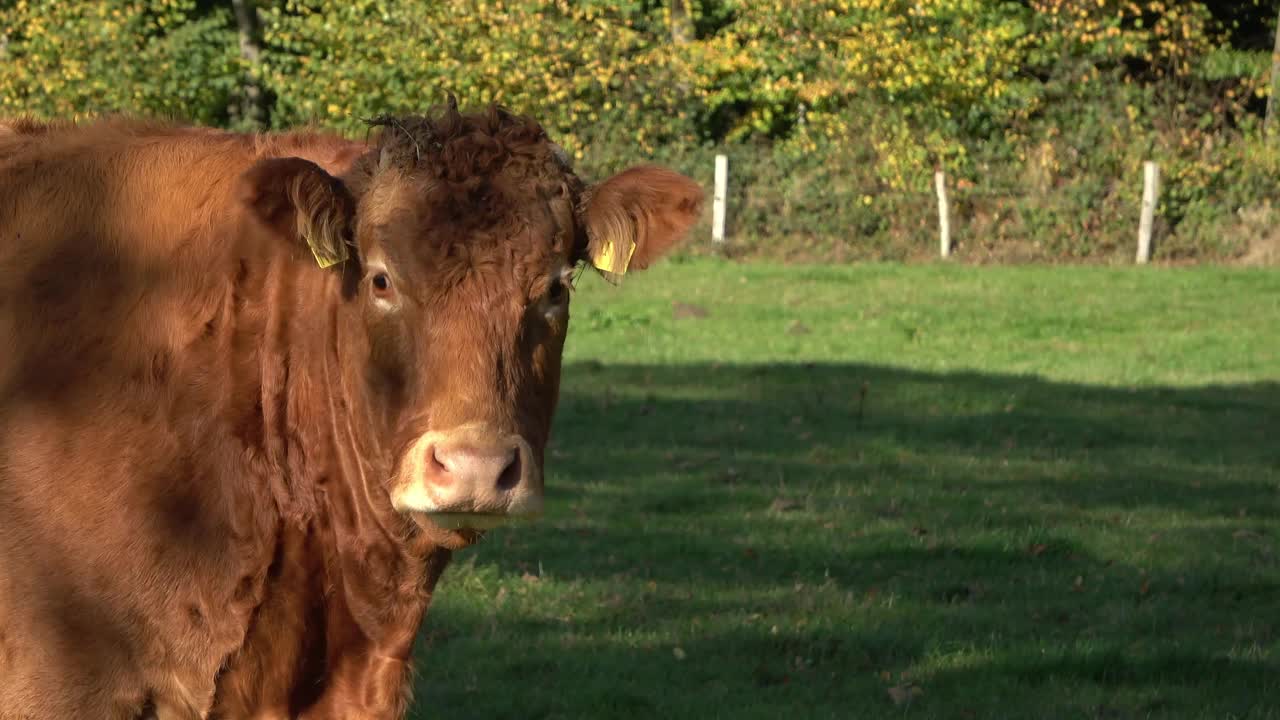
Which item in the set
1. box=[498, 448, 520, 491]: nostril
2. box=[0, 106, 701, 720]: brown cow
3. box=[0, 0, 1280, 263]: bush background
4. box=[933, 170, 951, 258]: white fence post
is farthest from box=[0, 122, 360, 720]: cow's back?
box=[933, 170, 951, 258]: white fence post

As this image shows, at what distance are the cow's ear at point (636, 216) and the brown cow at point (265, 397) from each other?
1cm

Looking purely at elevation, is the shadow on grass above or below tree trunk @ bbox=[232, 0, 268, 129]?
below

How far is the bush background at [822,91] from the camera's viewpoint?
2522 centimetres

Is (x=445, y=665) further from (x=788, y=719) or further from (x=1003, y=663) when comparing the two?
(x=1003, y=663)

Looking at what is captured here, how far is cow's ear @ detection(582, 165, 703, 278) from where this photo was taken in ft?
14.7

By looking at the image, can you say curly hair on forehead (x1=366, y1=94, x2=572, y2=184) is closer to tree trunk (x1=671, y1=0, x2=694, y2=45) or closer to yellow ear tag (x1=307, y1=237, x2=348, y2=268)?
yellow ear tag (x1=307, y1=237, x2=348, y2=268)

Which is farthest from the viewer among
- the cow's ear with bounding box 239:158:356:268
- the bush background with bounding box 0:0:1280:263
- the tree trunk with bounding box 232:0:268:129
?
the tree trunk with bounding box 232:0:268:129

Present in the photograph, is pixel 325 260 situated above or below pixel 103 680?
above

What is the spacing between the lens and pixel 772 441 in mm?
11133

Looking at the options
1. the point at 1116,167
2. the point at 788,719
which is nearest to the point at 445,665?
the point at 788,719

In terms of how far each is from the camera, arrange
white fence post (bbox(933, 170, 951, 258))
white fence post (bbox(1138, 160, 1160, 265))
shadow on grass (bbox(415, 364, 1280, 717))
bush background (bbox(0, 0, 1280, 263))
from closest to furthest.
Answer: shadow on grass (bbox(415, 364, 1280, 717))
white fence post (bbox(1138, 160, 1160, 265))
white fence post (bbox(933, 170, 951, 258))
bush background (bbox(0, 0, 1280, 263))

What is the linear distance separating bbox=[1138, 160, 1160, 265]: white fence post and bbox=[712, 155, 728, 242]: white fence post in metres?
6.22

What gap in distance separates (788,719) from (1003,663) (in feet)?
3.62

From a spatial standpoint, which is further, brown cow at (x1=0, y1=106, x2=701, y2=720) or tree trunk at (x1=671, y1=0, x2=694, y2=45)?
tree trunk at (x1=671, y1=0, x2=694, y2=45)
